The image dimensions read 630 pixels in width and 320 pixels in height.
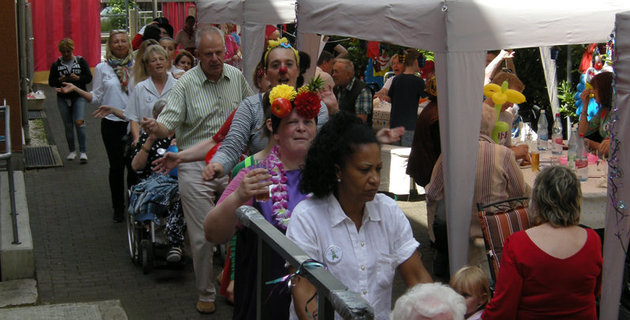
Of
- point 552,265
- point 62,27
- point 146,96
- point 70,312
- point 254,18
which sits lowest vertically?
point 70,312

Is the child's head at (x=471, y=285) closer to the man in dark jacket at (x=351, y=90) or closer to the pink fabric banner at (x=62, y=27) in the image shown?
the man in dark jacket at (x=351, y=90)

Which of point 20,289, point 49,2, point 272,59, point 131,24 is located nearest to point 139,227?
point 20,289

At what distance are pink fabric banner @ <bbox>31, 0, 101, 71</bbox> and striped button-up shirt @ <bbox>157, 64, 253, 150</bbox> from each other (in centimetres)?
1653

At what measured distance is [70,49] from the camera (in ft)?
38.6

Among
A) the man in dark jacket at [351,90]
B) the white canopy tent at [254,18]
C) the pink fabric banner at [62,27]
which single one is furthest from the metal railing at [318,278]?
the pink fabric banner at [62,27]

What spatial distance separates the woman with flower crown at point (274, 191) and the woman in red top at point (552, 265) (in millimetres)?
1221

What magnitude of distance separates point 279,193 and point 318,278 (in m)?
1.55

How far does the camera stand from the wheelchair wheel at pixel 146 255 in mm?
7031

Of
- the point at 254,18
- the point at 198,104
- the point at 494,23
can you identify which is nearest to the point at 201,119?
the point at 198,104

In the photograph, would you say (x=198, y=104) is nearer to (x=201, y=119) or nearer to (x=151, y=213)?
(x=201, y=119)

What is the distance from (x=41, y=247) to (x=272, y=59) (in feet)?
11.9

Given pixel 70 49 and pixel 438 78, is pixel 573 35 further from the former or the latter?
pixel 70 49

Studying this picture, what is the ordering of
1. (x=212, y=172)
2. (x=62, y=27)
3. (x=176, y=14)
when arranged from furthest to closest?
(x=176, y=14)
(x=62, y=27)
(x=212, y=172)

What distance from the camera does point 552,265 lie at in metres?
4.06
